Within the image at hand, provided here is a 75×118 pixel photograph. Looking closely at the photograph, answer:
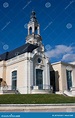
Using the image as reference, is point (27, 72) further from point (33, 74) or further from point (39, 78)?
point (39, 78)

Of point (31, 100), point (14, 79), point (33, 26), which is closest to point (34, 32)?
point (33, 26)

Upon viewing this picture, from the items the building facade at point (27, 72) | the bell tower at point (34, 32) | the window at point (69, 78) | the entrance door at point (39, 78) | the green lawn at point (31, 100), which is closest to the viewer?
the green lawn at point (31, 100)

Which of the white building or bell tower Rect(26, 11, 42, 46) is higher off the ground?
bell tower Rect(26, 11, 42, 46)

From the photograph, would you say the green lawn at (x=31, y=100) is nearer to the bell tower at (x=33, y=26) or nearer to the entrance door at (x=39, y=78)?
the entrance door at (x=39, y=78)

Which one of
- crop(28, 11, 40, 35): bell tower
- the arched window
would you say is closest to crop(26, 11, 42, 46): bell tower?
crop(28, 11, 40, 35): bell tower

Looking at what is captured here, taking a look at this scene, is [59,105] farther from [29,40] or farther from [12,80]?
[29,40]

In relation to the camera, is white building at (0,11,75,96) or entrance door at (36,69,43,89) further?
entrance door at (36,69,43,89)

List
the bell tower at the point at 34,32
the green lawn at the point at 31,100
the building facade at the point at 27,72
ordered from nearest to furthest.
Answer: the green lawn at the point at 31,100 < the building facade at the point at 27,72 < the bell tower at the point at 34,32

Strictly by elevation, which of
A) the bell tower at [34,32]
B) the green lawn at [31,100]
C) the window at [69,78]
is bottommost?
the green lawn at [31,100]

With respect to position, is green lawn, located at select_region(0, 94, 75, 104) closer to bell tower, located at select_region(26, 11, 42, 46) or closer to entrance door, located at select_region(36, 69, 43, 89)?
entrance door, located at select_region(36, 69, 43, 89)

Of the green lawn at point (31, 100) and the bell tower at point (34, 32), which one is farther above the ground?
the bell tower at point (34, 32)

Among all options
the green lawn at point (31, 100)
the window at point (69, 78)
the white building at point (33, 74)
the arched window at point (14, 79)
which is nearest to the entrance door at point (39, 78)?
the white building at point (33, 74)

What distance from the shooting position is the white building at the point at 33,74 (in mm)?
35656

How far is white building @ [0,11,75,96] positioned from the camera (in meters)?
35.7
